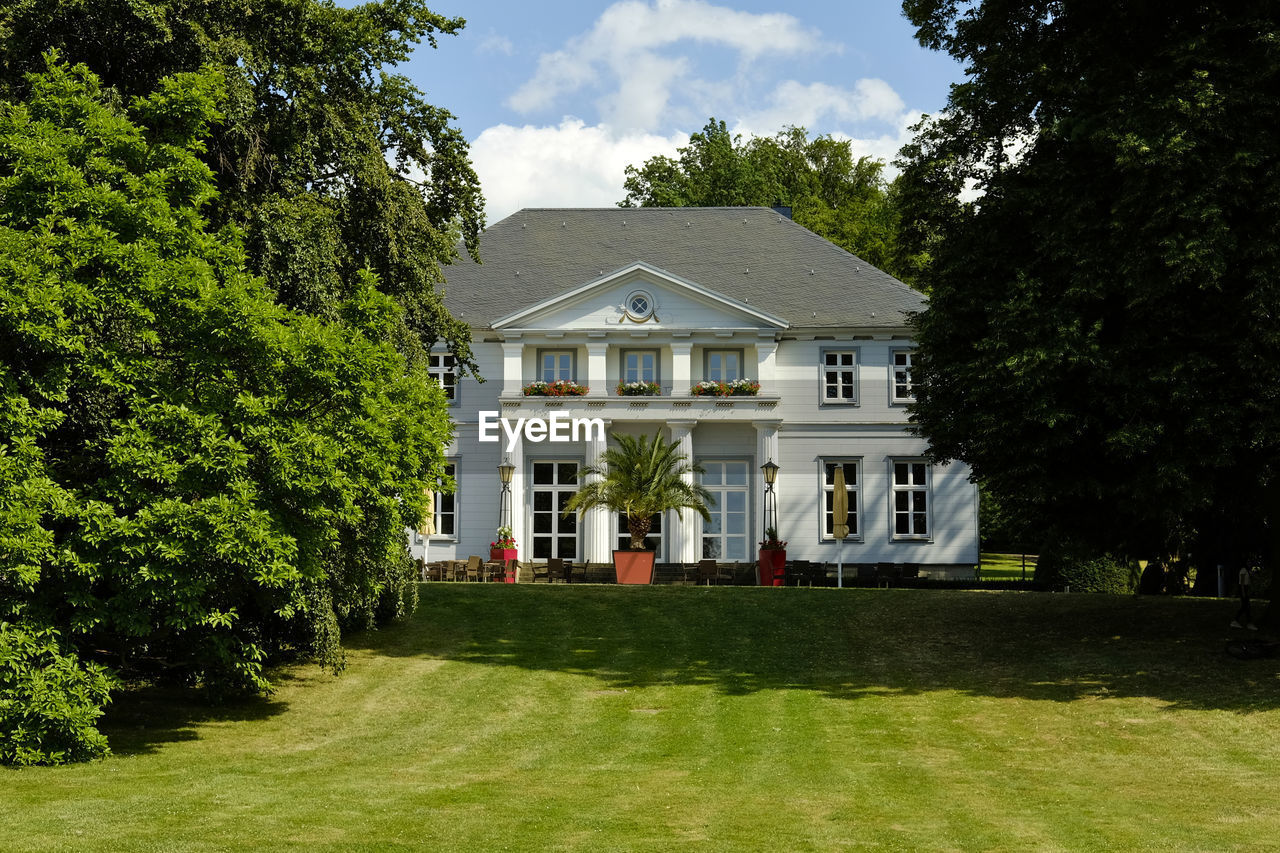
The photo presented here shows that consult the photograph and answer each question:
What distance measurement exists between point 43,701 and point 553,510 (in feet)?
80.4

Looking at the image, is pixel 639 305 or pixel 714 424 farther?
pixel 714 424

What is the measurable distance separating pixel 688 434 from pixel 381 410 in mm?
21426

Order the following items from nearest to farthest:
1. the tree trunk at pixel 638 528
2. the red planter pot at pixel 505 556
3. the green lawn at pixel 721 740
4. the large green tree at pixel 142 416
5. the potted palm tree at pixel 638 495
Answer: the green lawn at pixel 721 740 → the large green tree at pixel 142 416 → the potted palm tree at pixel 638 495 → the tree trunk at pixel 638 528 → the red planter pot at pixel 505 556

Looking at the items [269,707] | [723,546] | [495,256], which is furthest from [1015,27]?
[495,256]

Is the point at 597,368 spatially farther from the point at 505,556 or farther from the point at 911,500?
the point at 911,500

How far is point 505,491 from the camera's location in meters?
35.5

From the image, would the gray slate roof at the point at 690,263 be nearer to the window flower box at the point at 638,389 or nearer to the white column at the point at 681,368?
the white column at the point at 681,368

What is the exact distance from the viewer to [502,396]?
118ft

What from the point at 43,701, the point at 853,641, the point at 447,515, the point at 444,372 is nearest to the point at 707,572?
the point at 447,515

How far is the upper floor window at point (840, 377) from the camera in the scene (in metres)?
37.3

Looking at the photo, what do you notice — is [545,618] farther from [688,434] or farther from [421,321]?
[688,434]

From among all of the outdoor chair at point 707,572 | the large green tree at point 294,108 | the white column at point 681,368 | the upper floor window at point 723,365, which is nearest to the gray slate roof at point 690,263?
the upper floor window at point 723,365

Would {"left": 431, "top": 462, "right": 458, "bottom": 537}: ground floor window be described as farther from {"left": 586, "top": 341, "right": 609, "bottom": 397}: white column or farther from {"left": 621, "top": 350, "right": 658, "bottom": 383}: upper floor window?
{"left": 621, "top": 350, "right": 658, "bottom": 383}: upper floor window

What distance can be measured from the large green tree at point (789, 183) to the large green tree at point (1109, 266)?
25.5m
